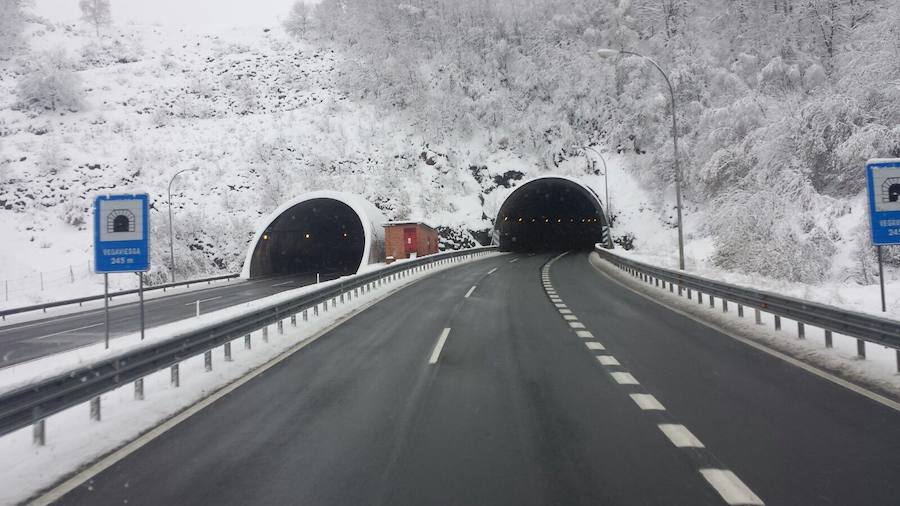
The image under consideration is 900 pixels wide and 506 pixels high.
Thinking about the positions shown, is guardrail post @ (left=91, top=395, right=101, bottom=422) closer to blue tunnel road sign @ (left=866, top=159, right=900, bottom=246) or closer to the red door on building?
blue tunnel road sign @ (left=866, top=159, right=900, bottom=246)

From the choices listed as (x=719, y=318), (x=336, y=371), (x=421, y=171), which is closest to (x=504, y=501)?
(x=336, y=371)

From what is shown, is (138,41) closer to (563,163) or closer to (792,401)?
(563,163)

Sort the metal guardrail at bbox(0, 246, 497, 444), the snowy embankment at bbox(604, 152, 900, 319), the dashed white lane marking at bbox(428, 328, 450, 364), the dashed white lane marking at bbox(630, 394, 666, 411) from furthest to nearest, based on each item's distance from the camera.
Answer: the snowy embankment at bbox(604, 152, 900, 319)
the dashed white lane marking at bbox(428, 328, 450, 364)
the dashed white lane marking at bbox(630, 394, 666, 411)
the metal guardrail at bbox(0, 246, 497, 444)

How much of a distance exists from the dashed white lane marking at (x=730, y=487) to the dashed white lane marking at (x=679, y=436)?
0.60 meters

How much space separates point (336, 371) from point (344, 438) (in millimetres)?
3030

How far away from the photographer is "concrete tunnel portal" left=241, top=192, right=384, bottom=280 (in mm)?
37406

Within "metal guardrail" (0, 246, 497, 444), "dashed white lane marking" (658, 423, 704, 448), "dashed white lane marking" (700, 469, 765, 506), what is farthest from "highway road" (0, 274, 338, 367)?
"dashed white lane marking" (700, 469, 765, 506)

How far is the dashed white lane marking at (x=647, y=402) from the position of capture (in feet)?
19.5

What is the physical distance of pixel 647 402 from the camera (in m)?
6.18

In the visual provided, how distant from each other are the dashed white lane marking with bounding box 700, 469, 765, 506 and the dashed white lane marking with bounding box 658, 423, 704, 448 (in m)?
0.60

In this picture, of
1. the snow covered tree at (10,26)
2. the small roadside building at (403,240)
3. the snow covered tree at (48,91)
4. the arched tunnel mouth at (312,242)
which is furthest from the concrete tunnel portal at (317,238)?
the snow covered tree at (10,26)

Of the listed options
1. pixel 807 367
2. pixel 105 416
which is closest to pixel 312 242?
pixel 105 416

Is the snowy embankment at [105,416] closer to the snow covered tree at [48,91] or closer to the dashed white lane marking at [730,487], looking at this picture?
the dashed white lane marking at [730,487]

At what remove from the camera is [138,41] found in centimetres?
9694
